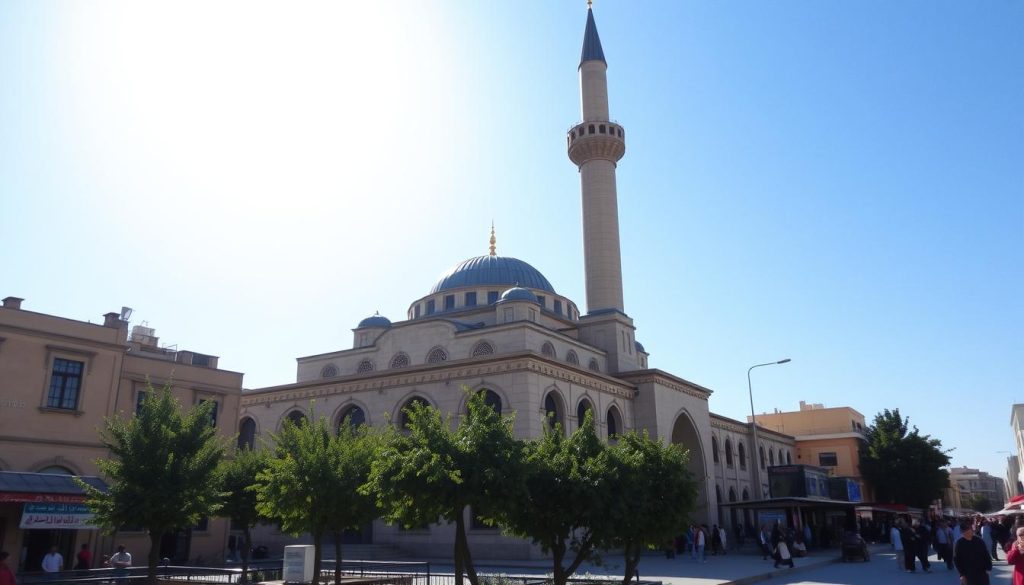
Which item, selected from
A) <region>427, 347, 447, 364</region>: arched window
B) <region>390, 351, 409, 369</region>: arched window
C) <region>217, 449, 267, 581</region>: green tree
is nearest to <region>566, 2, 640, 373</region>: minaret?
<region>427, 347, 447, 364</region>: arched window

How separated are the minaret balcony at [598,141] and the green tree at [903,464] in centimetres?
3226

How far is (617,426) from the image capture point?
34219mm

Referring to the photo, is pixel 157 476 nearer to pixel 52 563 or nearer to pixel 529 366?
pixel 52 563

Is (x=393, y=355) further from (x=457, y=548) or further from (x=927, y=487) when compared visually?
(x=927, y=487)

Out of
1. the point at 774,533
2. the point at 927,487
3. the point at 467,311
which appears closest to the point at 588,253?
the point at 467,311

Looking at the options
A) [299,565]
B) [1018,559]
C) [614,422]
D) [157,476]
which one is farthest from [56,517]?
[614,422]

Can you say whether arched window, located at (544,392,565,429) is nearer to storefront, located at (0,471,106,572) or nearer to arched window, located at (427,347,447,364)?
arched window, located at (427,347,447,364)

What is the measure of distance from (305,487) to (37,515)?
27.6 feet

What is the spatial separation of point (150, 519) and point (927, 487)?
52179 millimetres

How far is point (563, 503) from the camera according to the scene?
1412 centimetres

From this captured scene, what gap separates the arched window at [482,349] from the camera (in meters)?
32.4

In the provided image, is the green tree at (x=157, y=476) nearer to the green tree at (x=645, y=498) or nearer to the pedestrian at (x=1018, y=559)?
the green tree at (x=645, y=498)

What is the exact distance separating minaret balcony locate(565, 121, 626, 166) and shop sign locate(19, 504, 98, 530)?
27.1 m

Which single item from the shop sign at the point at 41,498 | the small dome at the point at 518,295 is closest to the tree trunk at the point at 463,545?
the shop sign at the point at 41,498
